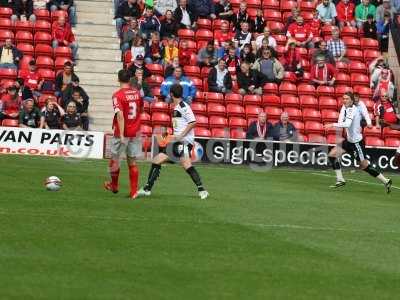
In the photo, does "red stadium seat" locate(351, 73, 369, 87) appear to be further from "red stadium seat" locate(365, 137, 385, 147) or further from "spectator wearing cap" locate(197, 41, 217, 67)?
"spectator wearing cap" locate(197, 41, 217, 67)

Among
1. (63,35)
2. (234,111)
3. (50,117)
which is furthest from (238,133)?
(63,35)

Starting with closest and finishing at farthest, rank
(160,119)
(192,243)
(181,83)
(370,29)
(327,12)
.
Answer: (192,243) → (160,119) → (181,83) → (327,12) → (370,29)

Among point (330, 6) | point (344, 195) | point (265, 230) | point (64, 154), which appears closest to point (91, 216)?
point (265, 230)

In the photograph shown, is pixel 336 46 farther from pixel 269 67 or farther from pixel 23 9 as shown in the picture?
pixel 23 9

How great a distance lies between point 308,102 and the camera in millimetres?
34594

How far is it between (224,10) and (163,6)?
2.03m

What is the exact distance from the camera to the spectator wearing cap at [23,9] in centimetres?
3353

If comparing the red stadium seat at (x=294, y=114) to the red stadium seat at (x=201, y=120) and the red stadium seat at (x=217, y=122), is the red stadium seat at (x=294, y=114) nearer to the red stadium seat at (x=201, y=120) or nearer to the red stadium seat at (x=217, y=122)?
the red stadium seat at (x=217, y=122)

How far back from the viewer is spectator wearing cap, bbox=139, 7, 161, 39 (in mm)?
34125

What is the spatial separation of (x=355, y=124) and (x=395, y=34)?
13.2m

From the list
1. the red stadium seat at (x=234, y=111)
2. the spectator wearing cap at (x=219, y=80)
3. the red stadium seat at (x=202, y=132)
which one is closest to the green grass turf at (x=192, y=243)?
the red stadium seat at (x=202, y=132)

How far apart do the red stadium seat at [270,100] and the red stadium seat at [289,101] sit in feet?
0.52

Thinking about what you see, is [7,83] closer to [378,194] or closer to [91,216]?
[378,194]

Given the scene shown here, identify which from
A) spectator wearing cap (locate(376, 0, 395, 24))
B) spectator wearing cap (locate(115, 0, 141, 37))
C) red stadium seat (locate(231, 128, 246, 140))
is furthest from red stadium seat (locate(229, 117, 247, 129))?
spectator wearing cap (locate(376, 0, 395, 24))
